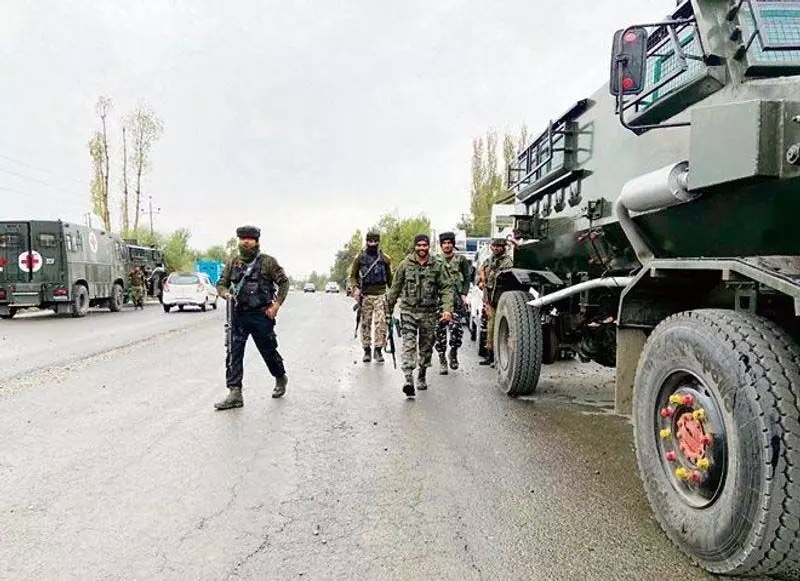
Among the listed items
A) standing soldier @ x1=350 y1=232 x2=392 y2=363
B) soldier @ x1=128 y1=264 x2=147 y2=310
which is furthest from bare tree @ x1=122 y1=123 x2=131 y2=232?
standing soldier @ x1=350 y1=232 x2=392 y2=363

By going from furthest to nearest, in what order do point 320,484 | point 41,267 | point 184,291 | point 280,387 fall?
1. point 184,291
2. point 41,267
3. point 280,387
4. point 320,484

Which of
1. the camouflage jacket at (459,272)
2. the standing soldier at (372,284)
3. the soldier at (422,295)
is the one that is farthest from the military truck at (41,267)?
the soldier at (422,295)

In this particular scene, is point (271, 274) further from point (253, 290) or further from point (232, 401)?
point (232, 401)

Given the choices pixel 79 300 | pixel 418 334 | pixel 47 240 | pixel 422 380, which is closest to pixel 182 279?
pixel 79 300

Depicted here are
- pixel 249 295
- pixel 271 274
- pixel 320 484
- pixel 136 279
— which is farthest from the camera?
pixel 136 279

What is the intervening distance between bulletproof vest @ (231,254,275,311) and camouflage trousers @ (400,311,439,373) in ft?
4.72

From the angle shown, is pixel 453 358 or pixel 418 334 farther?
pixel 453 358

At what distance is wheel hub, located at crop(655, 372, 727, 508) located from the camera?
2426 millimetres

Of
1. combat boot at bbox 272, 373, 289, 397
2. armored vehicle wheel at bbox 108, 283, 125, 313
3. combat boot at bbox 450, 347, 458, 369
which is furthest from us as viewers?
armored vehicle wheel at bbox 108, 283, 125, 313

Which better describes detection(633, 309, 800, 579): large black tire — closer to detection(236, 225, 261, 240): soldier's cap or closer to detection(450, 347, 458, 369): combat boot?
detection(236, 225, 261, 240): soldier's cap

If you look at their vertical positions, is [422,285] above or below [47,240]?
below

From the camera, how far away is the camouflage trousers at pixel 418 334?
20.5ft

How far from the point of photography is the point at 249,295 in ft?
18.6

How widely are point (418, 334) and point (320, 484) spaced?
314 centimetres
